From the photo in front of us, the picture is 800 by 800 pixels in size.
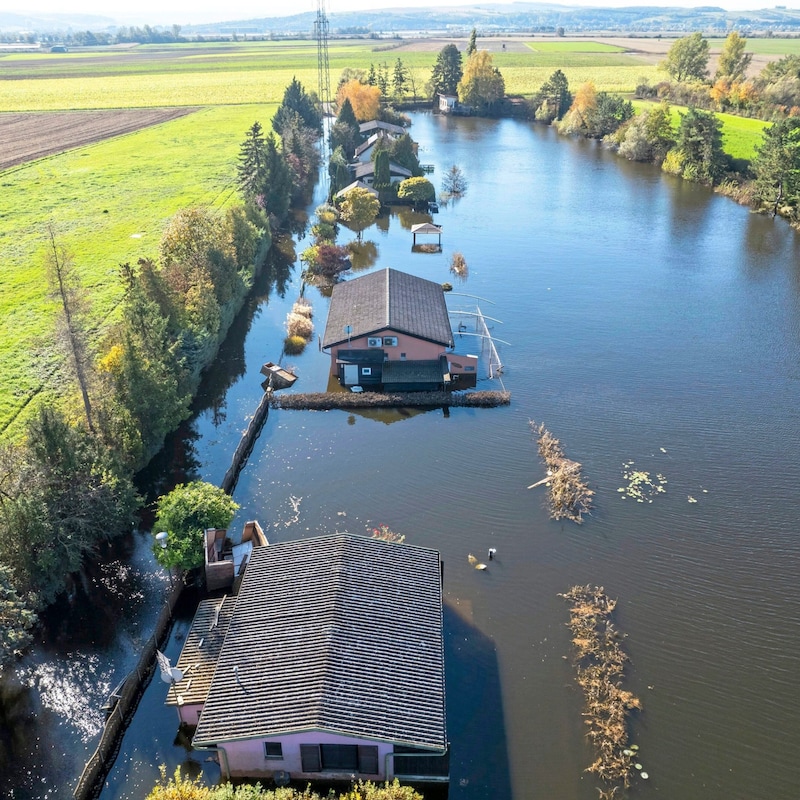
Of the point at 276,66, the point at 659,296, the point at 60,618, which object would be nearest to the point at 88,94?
the point at 276,66

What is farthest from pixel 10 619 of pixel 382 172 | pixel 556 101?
pixel 556 101

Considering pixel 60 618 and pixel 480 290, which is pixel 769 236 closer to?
pixel 480 290

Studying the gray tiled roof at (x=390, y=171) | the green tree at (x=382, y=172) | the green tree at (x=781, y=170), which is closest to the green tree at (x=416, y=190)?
the green tree at (x=382, y=172)

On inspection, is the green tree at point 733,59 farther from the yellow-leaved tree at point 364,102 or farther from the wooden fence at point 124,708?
the wooden fence at point 124,708

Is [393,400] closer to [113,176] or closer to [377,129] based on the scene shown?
[113,176]

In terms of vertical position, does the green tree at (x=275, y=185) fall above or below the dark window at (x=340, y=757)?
above

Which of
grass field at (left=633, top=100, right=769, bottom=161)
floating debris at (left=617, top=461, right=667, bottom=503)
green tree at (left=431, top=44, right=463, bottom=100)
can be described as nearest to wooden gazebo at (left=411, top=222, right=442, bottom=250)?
floating debris at (left=617, top=461, right=667, bottom=503)
